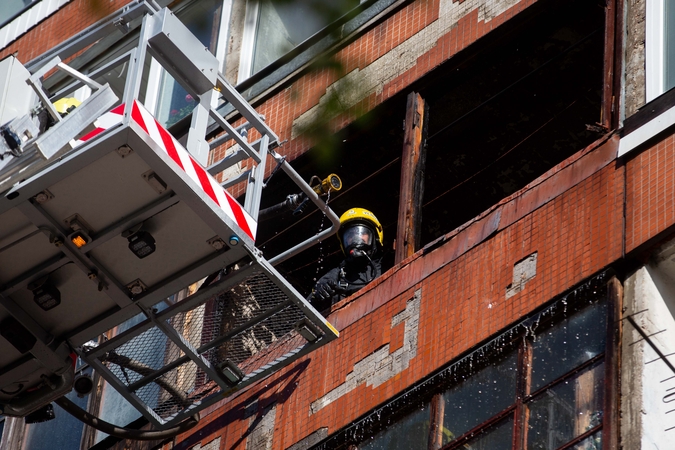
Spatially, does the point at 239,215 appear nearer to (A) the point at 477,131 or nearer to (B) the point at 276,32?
(A) the point at 477,131

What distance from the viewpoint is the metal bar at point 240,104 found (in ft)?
30.0

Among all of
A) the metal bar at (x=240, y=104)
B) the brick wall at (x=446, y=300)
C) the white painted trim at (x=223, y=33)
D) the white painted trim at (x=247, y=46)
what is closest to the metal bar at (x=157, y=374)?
the brick wall at (x=446, y=300)

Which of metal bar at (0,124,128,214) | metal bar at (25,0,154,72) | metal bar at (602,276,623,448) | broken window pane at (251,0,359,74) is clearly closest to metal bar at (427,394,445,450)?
metal bar at (602,276,623,448)

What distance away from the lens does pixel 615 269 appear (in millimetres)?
8016

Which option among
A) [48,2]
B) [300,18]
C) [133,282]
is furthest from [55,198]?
[48,2]

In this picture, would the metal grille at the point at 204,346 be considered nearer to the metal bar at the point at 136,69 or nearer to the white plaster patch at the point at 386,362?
the white plaster patch at the point at 386,362

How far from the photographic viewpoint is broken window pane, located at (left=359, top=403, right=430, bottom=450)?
29.0 ft

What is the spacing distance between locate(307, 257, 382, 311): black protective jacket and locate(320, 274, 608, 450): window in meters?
2.63

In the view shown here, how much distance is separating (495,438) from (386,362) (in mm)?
1565

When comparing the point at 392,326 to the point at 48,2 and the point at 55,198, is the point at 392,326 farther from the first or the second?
the point at 48,2

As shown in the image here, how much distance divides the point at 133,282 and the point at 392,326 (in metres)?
2.17

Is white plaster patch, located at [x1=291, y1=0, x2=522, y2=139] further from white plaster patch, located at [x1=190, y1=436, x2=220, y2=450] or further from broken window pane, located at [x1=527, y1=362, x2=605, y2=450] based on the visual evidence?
broken window pane, located at [x1=527, y1=362, x2=605, y2=450]

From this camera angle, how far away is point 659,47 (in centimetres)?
884

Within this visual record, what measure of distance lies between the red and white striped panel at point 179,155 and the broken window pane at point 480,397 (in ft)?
5.81
